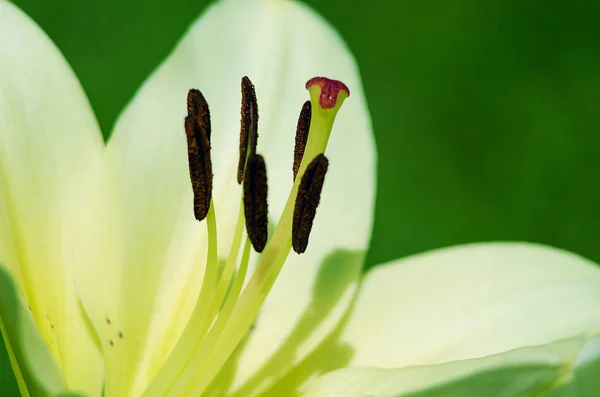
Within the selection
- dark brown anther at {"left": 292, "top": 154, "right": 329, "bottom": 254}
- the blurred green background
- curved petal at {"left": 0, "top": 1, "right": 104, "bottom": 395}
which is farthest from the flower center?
the blurred green background

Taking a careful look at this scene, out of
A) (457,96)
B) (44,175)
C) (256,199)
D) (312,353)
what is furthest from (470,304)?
(457,96)

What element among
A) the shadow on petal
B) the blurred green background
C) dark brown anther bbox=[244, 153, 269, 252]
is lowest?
the shadow on petal

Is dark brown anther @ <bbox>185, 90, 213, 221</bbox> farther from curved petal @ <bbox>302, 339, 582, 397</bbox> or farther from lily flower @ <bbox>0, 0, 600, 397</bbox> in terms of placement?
curved petal @ <bbox>302, 339, 582, 397</bbox>

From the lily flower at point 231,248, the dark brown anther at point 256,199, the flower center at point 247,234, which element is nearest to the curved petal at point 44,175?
the lily flower at point 231,248

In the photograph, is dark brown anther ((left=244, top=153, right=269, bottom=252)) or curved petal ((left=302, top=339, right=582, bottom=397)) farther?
dark brown anther ((left=244, top=153, right=269, bottom=252))

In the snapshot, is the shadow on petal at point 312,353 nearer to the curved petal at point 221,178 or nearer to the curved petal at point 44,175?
the curved petal at point 221,178

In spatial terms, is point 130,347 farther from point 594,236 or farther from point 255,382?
point 594,236

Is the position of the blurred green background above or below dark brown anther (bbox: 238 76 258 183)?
above

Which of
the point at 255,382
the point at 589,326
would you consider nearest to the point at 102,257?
the point at 255,382
